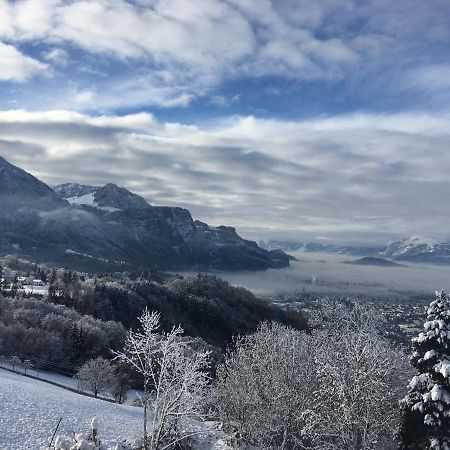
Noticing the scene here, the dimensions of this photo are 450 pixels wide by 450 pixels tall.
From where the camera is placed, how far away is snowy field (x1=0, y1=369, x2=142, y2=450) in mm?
32281

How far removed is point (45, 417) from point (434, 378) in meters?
28.8

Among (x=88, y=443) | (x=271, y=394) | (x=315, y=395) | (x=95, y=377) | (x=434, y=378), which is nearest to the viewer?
(x=88, y=443)

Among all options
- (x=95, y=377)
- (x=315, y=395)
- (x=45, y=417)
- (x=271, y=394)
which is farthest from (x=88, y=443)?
(x=95, y=377)

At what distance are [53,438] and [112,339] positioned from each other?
6830cm

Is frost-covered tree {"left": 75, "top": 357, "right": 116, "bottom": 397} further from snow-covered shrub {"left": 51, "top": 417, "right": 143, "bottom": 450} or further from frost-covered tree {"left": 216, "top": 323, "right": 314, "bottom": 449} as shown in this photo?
snow-covered shrub {"left": 51, "top": 417, "right": 143, "bottom": 450}

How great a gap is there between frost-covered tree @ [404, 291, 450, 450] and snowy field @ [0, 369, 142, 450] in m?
22.0

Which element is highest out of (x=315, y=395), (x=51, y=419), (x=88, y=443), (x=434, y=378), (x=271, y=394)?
(x=434, y=378)

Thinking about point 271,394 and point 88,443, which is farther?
point 271,394

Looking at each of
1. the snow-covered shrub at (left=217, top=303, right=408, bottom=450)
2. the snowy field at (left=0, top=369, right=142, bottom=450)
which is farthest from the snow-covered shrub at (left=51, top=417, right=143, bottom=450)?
the snow-covered shrub at (left=217, top=303, right=408, bottom=450)

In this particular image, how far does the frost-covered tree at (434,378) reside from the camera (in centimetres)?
3047

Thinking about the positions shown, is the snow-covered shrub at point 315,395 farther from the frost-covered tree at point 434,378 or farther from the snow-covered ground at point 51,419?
the snow-covered ground at point 51,419

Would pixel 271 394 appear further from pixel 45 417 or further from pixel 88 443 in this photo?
pixel 45 417

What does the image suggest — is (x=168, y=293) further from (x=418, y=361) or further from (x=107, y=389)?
(x=418, y=361)

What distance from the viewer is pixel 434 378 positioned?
3145cm
